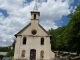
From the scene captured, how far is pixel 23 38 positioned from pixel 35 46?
371cm

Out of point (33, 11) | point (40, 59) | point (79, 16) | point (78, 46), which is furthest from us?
point (33, 11)

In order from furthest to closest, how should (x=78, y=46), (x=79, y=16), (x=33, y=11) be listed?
(x=33, y=11) < (x=78, y=46) < (x=79, y=16)

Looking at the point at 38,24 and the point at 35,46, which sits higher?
the point at 38,24

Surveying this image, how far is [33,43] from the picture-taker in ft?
133

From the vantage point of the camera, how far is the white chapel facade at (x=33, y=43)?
39969mm

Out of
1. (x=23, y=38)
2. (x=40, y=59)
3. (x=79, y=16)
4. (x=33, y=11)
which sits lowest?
(x=40, y=59)

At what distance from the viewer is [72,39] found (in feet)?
119

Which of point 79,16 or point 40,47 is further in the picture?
point 40,47

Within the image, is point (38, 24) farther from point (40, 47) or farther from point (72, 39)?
point (72, 39)

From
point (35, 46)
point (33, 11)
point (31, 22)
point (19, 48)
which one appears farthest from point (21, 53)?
point (33, 11)

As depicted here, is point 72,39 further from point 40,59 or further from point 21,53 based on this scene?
point 21,53

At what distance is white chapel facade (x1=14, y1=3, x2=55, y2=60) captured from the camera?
40.0 metres

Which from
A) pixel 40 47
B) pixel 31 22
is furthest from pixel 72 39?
pixel 31 22

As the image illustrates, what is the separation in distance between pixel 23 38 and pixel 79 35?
1481 centimetres
